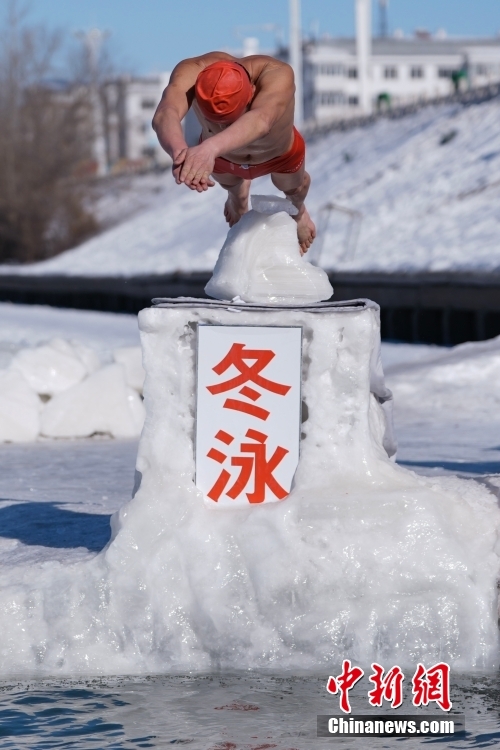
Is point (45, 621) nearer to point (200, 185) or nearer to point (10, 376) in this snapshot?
point (200, 185)

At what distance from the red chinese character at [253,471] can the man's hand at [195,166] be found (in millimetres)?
888

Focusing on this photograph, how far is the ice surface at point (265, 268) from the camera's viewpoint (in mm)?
4938

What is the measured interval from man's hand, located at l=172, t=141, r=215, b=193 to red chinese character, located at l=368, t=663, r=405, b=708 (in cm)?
173

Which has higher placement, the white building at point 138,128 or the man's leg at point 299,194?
the white building at point 138,128

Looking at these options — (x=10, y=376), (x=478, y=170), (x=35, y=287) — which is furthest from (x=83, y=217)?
(x=10, y=376)

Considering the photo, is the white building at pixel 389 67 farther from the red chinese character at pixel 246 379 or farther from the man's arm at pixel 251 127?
the red chinese character at pixel 246 379

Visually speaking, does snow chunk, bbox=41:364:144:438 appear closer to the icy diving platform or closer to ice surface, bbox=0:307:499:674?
ice surface, bbox=0:307:499:674

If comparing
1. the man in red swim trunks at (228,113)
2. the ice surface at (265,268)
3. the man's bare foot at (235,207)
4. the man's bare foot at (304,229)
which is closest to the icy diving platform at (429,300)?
the man's bare foot at (304,229)

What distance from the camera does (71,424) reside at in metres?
9.65

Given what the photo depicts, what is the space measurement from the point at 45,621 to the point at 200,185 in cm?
161

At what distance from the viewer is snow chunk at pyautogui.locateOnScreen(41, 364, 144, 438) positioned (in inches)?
380

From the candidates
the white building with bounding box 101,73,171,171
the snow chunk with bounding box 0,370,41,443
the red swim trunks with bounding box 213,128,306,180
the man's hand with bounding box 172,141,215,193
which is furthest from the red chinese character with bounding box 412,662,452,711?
the white building with bounding box 101,73,171,171

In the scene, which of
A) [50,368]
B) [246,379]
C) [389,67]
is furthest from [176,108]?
[389,67]

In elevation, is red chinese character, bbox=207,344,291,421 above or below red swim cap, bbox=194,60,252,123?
below
